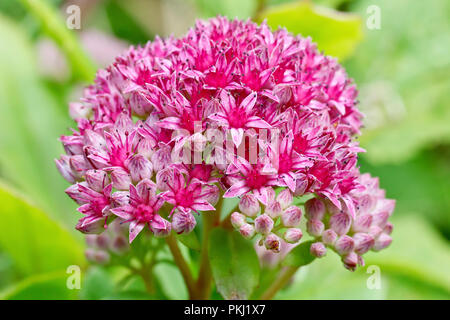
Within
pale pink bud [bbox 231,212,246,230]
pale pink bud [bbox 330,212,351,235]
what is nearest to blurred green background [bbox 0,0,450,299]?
pale pink bud [bbox 231,212,246,230]

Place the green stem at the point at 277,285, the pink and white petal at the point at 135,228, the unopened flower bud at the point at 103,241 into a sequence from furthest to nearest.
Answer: the unopened flower bud at the point at 103,241 → the green stem at the point at 277,285 → the pink and white petal at the point at 135,228

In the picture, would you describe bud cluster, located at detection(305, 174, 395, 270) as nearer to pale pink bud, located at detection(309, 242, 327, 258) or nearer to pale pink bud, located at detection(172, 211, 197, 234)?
pale pink bud, located at detection(309, 242, 327, 258)

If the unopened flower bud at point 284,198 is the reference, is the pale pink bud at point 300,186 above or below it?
above

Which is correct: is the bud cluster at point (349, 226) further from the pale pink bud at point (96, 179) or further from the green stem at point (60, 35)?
the green stem at point (60, 35)

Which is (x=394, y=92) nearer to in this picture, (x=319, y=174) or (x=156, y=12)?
(x=156, y=12)

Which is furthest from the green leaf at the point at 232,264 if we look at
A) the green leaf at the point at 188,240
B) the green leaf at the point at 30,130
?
the green leaf at the point at 30,130
